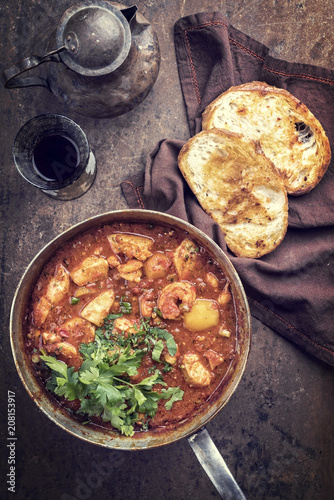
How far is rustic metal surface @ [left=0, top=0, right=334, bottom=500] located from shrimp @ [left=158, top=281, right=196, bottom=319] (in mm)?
847

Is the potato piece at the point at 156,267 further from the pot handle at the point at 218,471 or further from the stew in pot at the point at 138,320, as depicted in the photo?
the pot handle at the point at 218,471

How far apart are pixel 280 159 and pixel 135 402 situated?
190 cm

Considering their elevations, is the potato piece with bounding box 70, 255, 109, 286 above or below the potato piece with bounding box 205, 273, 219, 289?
above

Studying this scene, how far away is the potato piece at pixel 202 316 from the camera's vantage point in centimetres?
248

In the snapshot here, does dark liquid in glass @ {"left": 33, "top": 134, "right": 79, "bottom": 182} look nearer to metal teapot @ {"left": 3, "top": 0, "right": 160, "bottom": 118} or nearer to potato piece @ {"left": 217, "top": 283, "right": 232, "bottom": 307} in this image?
metal teapot @ {"left": 3, "top": 0, "right": 160, "bottom": 118}

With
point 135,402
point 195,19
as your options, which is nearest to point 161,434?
point 135,402

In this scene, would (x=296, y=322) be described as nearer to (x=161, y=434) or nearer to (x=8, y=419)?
(x=161, y=434)

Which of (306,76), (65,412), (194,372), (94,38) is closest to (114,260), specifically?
(194,372)

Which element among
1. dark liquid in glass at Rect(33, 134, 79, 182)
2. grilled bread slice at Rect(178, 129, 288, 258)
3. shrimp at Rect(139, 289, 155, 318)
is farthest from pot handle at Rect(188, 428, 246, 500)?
dark liquid in glass at Rect(33, 134, 79, 182)

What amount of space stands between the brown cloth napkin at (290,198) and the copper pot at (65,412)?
384 millimetres

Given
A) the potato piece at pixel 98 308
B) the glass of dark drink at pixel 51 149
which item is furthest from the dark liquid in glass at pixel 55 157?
the potato piece at pixel 98 308

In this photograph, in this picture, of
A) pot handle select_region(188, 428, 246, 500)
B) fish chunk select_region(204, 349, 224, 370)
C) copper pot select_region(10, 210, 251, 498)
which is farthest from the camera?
fish chunk select_region(204, 349, 224, 370)

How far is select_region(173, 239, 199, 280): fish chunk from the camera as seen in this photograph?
8.30 ft

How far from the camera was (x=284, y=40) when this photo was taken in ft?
9.89
